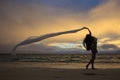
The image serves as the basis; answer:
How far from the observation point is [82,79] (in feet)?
30.1

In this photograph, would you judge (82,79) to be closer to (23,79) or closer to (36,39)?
(23,79)

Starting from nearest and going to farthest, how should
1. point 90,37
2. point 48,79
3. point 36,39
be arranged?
point 48,79 < point 36,39 < point 90,37

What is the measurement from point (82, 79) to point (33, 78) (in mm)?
1885

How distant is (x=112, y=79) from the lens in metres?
9.34

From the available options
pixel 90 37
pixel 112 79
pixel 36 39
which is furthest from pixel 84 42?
pixel 112 79

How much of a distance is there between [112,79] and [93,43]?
454 cm

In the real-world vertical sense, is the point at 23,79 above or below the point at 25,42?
below

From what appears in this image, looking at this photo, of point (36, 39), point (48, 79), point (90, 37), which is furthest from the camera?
point (90, 37)

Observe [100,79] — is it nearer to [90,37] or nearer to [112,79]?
[112,79]

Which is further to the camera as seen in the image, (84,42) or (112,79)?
(84,42)

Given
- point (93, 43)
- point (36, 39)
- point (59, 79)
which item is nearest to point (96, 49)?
point (93, 43)

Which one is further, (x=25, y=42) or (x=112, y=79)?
(x=25, y=42)

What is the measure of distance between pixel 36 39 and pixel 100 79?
358 centimetres

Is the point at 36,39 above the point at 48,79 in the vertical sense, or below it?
above
